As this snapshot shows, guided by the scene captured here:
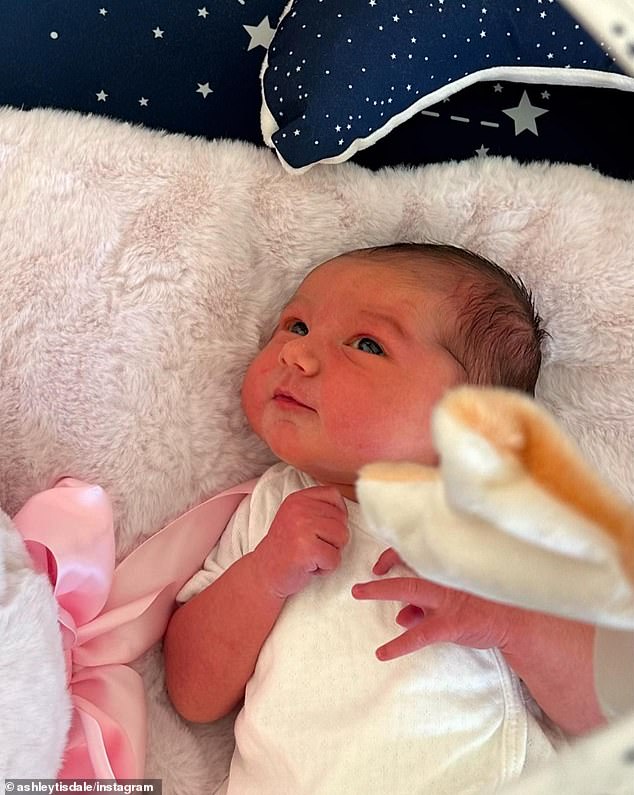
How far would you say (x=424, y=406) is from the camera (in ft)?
2.92

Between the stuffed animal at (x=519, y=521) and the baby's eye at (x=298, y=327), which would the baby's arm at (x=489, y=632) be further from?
the stuffed animal at (x=519, y=521)

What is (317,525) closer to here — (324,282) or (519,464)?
(324,282)

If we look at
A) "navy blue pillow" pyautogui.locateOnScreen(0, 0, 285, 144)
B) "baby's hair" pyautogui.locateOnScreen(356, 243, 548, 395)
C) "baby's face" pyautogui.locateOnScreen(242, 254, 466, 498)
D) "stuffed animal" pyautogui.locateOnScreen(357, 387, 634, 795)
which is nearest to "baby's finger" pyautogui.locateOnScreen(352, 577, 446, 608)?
"baby's face" pyautogui.locateOnScreen(242, 254, 466, 498)

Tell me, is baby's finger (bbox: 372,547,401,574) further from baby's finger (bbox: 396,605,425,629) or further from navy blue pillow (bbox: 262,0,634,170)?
navy blue pillow (bbox: 262,0,634,170)

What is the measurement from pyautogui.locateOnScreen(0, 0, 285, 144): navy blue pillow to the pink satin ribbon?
553mm

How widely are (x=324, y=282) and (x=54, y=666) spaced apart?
0.50 metres

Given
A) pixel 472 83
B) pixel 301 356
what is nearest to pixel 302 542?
pixel 301 356

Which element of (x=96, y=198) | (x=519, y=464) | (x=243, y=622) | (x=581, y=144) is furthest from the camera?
(x=581, y=144)

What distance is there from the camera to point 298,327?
3.38ft

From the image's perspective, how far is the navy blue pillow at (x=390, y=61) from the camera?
3.43 ft

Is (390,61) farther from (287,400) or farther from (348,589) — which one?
(348,589)

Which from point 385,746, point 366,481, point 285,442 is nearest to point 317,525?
point 285,442

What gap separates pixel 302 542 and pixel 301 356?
7.7 inches

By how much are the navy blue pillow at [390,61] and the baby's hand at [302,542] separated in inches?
16.6
